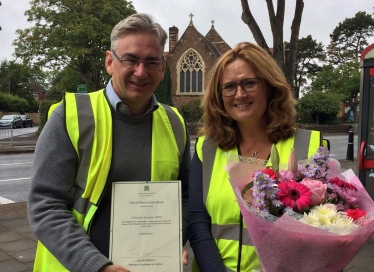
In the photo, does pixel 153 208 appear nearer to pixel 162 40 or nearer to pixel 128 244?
pixel 128 244

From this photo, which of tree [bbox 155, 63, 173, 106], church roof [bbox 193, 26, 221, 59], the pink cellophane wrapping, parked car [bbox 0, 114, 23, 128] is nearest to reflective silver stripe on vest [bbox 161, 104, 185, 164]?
the pink cellophane wrapping

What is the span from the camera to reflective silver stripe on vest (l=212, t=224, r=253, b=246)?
207cm

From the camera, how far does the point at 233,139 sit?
235 centimetres

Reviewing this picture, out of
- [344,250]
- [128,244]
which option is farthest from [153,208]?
[344,250]

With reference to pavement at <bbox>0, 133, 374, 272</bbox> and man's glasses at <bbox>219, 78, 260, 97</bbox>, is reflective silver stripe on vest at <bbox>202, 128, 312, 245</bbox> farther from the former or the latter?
pavement at <bbox>0, 133, 374, 272</bbox>

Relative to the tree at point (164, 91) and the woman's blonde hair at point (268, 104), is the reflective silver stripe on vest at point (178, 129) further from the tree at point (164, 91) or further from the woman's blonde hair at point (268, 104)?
the tree at point (164, 91)

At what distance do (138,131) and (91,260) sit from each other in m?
0.72

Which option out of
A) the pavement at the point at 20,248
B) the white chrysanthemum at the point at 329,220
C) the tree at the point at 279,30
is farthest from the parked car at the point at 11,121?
the white chrysanthemum at the point at 329,220

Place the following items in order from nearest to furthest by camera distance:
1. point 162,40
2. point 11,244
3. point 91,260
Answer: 1. point 91,260
2. point 162,40
3. point 11,244

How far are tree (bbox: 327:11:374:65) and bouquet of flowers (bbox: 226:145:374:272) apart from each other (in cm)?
6032

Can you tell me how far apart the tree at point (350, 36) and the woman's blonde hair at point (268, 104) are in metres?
59.7

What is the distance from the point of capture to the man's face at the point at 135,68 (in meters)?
2.10

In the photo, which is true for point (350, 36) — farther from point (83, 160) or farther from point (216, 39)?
point (83, 160)

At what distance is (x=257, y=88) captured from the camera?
2238 mm
